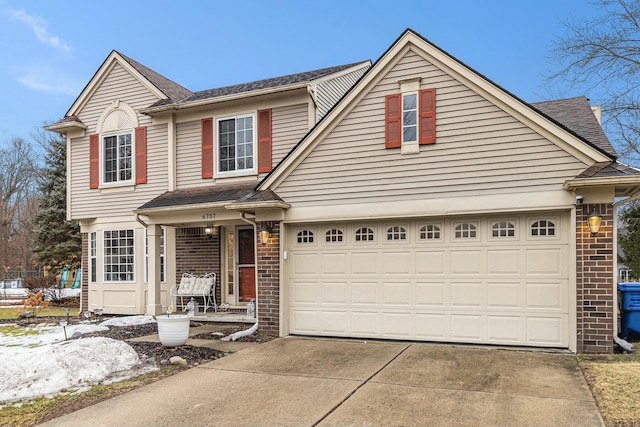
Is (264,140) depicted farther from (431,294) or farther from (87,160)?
(87,160)

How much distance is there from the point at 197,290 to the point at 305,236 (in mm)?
4645

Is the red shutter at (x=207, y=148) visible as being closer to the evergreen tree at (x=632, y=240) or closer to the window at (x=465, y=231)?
the window at (x=465, y=231)

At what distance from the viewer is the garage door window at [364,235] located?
906 cm

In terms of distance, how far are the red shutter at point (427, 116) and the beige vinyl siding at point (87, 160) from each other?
25.0 ft

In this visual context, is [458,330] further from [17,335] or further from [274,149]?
[17,335]

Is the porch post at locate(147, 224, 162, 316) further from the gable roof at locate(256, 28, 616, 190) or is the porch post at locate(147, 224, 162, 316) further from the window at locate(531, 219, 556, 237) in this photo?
the window at locate(531, 219, 556, 237)

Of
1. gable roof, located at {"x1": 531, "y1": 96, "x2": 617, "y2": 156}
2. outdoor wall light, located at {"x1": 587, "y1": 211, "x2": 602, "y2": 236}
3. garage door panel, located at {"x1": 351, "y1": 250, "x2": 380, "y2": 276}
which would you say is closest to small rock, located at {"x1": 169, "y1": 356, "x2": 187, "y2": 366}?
garage door panel, located at {"x1": 351, "y1": 250, "x2": 380, "y2": 276}

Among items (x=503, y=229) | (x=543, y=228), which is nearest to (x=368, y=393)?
(x=503, y=229)

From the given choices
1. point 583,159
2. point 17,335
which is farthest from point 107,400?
point 583,159

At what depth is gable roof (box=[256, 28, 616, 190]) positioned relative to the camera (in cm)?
744

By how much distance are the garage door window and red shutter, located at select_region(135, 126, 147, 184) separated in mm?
7081

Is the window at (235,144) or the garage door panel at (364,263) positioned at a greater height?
the window at (235,144)

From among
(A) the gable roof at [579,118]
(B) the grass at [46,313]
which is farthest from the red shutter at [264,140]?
(B) the grass at [46,313]

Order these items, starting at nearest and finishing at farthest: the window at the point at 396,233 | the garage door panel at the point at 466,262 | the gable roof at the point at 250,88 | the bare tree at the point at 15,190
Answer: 1. the garage door panel at the point at 466,262
2. the window at the point at 396,233
3. the gable roof at the point at 250,88
4. the bare tree at the point at 15,190
